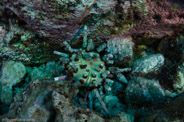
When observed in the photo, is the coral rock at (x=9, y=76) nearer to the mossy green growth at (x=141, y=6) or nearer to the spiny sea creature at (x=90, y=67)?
the spiny sea creature at (x=90, y=67)

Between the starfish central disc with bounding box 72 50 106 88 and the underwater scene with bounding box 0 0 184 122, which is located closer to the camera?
the underwater scene with bounding box 0 0 184 122

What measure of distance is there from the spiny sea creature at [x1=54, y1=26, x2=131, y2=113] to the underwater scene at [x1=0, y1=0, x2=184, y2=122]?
0.04 ft

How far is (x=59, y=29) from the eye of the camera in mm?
2041

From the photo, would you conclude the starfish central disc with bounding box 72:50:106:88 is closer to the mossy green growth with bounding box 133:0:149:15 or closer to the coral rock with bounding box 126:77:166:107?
the coral rock with bounding box 126:77:166:107

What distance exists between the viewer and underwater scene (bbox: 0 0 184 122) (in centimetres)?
177

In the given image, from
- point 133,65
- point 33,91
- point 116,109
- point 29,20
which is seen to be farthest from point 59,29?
point 116,109

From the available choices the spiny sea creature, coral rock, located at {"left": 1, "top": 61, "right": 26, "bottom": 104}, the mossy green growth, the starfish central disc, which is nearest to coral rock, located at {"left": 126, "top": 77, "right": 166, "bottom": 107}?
Result: the spiny sea creature

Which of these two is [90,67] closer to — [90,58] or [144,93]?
[90,58]

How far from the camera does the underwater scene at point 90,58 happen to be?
1768mm

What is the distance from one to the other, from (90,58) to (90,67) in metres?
0.14

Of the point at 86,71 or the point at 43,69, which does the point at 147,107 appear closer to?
the point at 86,71

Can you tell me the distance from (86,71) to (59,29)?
65 centimetres

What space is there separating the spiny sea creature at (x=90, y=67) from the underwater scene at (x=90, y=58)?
0.01 meters

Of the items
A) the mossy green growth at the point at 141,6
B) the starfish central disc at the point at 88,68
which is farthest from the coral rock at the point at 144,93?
the mossy green growth at the point at 141,6
